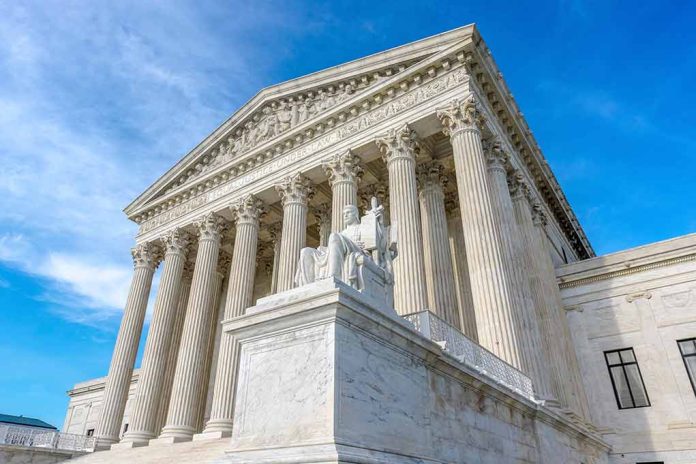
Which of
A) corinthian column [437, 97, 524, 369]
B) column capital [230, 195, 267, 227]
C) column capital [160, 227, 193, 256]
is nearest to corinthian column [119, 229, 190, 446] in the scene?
column capital [160, 227, 193, 256]

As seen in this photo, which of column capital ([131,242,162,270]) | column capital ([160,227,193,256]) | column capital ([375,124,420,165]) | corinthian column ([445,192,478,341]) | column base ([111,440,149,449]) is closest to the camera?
column capital ([375,124,420,165])

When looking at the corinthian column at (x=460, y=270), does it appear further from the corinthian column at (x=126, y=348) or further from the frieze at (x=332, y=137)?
the corinthian column at (x=126, y=348)

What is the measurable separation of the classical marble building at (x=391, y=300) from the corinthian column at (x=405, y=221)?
0.22ft

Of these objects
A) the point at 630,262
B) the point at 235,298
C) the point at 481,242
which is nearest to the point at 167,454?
the point at 235,298

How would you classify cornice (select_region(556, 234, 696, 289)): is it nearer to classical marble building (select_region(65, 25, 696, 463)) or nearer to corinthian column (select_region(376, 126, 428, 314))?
classical marble building (select_region(65, 25, 696, 463))

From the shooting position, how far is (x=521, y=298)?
52.6 ft

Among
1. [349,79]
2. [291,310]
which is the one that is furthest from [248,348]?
[349,79]

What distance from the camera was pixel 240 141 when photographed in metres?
27.3

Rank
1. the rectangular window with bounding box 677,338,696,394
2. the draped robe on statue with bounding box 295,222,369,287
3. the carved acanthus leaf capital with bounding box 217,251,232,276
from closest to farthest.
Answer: the draped robe on statue with bounding box 295,222,369,287 < the rectangular window with bounding box 677,338,696,394 < the carved acanthus leaf capital with bounding box 217,251,232,276

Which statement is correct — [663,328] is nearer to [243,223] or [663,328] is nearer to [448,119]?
[448,119]

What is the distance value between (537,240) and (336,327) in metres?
18.2

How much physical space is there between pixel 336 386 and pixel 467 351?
5976mm

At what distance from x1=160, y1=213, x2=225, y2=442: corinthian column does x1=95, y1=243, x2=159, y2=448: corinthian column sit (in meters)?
4.14

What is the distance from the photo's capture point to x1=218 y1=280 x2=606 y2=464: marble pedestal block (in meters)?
5.81
